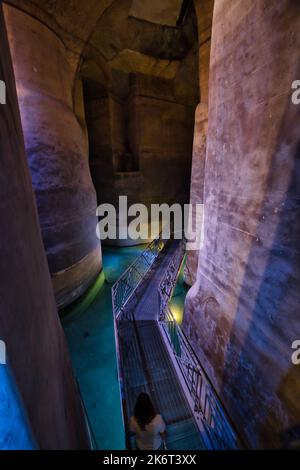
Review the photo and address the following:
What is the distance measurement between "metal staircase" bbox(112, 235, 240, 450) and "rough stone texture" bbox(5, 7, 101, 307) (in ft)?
8.97

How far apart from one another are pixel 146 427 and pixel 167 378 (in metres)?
1.32

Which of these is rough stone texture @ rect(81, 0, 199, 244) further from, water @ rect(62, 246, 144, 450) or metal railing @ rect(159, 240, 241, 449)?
metal railing @ rect(159, 240, 241, 449)

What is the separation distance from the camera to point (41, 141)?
5.92 meters

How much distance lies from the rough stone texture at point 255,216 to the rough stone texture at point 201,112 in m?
3.47

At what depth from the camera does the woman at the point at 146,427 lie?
2.42 metres

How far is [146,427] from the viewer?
2.43 m

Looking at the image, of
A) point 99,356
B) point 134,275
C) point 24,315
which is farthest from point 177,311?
point 24,315

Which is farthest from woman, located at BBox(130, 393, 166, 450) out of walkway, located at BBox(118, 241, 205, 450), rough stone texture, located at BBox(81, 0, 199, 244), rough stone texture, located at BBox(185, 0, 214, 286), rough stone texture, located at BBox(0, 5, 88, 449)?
rough stone texture, located at BBox(81, 0, 199, 244)

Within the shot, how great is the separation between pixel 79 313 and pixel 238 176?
663cm

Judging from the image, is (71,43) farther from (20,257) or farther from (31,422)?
(31,422)

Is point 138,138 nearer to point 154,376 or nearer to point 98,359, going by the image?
point 98,359

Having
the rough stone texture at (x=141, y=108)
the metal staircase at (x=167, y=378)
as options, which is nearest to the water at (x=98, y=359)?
the metal staircase at (x=167, y=378)

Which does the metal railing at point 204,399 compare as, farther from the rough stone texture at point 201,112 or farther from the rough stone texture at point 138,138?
the rough stone texture at point 138,138
